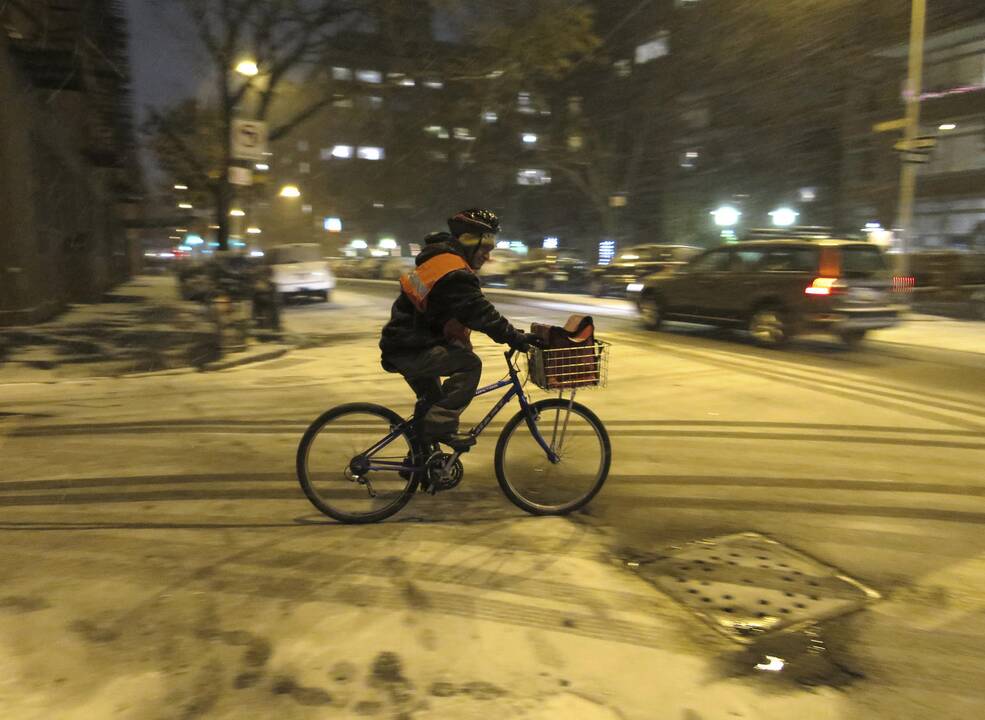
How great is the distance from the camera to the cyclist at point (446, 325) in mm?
4098

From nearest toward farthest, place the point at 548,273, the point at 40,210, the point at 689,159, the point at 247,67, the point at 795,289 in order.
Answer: the point at 795,289 < the point at 40,210 < the point at 247,67 < the point at 548,273 < the point at 689,159

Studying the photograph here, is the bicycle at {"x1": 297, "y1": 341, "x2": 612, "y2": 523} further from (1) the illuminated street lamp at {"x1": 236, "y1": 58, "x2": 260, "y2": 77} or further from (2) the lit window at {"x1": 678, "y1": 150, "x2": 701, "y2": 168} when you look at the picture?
(2) the lit window at {"x1": 678, "y1": 150, "x2": 701, "y2": 168}

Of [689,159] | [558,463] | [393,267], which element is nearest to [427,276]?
[558,463]

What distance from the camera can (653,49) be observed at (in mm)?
43312

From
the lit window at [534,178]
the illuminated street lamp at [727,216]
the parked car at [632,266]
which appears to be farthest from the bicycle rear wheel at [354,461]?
the lit window at [534,178]

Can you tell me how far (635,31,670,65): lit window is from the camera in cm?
4128

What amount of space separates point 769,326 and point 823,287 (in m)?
1.11

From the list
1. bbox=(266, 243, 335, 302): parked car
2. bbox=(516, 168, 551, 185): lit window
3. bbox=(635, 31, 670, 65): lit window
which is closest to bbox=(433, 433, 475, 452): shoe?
bbox=(266, 243, 335, 302): parked car

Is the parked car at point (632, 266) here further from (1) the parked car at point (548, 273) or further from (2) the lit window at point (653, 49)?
(2) the lit window at point (653, 49)

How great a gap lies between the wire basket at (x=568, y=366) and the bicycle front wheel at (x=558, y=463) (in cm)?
35

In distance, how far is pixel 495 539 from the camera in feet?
14.3

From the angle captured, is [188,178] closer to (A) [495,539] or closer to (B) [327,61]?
(B) [327,61]

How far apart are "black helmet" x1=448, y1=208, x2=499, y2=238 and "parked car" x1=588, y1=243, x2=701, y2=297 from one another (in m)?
20.1

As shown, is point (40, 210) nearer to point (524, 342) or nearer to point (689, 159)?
point (524, 342)
